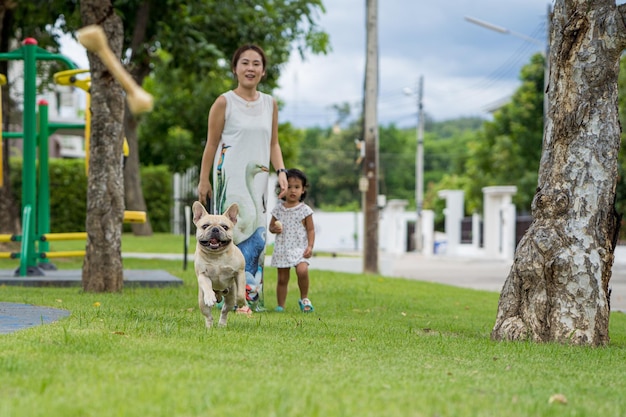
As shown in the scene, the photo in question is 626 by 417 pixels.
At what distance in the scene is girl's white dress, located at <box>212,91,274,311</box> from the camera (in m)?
8.28

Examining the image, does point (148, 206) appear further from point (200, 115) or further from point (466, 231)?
point (466, 231)

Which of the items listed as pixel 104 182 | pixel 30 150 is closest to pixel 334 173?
pixel 30 150

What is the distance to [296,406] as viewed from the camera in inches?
156

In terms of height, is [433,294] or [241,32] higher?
[241,32]

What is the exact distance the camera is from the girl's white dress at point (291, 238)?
9.09 m

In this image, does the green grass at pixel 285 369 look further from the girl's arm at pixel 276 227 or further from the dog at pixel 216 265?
the girl's arm at pixel 276 227

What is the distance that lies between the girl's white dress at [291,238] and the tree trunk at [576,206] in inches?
93.3

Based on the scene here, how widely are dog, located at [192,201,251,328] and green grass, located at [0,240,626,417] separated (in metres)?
0.22

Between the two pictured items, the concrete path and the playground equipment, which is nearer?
the concrete path

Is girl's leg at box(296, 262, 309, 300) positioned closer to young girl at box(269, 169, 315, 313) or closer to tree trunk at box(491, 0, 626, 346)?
young girl at box(269, 169, 315, 313)

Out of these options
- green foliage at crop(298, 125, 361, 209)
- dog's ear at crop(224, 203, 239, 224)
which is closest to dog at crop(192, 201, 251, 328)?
dog's ear at crop(224, 203, 239, 224)

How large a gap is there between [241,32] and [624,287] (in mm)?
9710

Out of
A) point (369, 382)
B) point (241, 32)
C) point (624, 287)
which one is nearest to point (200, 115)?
point (241, 32)

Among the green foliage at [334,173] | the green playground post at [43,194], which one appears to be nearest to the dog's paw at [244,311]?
the green playground post at [43,194]
